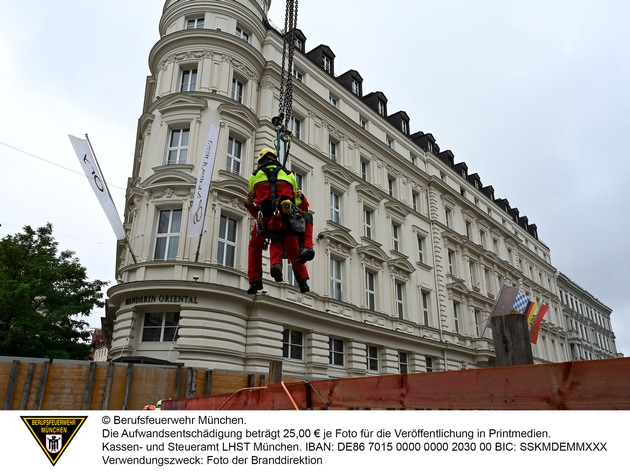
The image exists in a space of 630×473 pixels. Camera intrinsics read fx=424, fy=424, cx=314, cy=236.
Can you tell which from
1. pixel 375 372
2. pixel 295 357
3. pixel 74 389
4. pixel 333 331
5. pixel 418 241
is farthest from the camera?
pixel 418 241

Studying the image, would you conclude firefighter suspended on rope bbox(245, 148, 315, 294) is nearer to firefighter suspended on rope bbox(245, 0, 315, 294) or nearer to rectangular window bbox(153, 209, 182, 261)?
firefighter suspended on rope bbox(245, 0, 315, 294)

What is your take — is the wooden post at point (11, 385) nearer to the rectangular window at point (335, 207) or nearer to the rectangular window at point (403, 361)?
the rectangular window at point (335, 207)

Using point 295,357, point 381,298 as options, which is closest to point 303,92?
point 381,298

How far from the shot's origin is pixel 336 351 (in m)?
20.0

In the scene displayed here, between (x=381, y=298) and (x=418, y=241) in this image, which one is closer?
(x=381, y=298)

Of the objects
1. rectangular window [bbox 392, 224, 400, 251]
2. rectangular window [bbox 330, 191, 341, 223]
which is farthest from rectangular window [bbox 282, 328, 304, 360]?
rectangular window [bbox 392, 224, 400, 251]

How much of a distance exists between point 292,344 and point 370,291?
6630 millimetres

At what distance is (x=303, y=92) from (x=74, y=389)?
17588 mm

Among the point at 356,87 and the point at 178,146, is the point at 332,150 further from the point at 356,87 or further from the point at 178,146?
the point at 178,146
